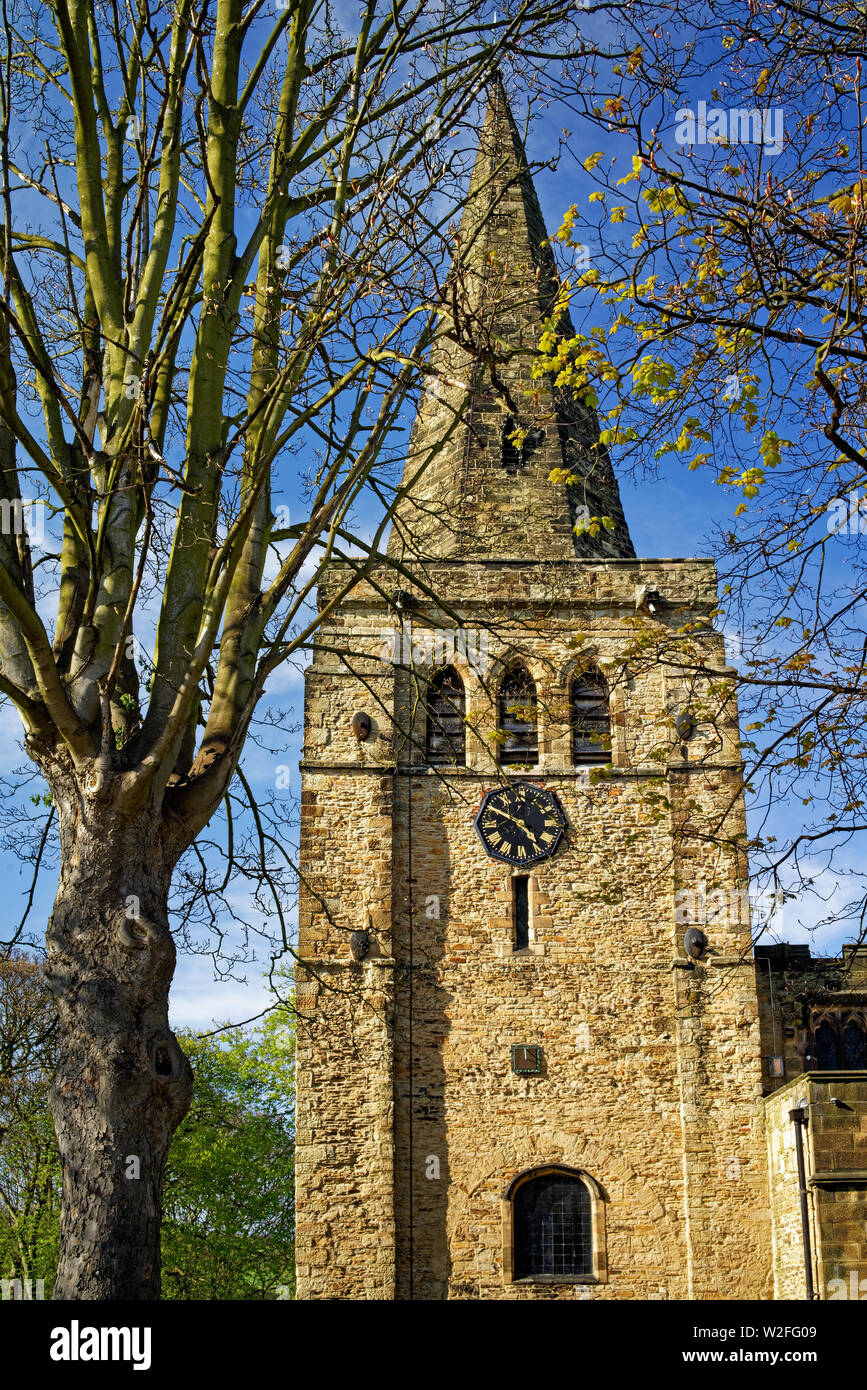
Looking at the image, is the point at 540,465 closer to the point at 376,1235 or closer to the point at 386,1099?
the point at 386,1099

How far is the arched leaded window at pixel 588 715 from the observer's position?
19.1m

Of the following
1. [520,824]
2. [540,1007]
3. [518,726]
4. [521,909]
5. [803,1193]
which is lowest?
[803,1193]

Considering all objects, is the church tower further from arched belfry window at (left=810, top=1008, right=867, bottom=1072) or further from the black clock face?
arched belfry window at (left=810, top=1008, right=867, bottom=1072)

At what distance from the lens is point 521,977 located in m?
17.7

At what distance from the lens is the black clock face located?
18219mm

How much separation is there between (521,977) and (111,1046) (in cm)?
1187

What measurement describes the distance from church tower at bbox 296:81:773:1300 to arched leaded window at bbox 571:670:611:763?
0.04 meters

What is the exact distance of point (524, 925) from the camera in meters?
18.0

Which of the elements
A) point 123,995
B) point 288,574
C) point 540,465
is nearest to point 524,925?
point 540,465

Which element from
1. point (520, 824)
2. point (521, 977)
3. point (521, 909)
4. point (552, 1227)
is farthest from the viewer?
point (520, 824)

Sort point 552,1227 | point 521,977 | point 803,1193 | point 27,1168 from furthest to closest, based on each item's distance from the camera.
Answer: point 27,1168, point 521,977, point 552,1227, point 803,1193

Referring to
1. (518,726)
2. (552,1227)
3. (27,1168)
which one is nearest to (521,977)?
(552,1227)

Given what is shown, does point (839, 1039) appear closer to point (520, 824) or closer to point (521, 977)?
point (521, 977)

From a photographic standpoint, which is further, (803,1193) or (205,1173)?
(205,1173)
